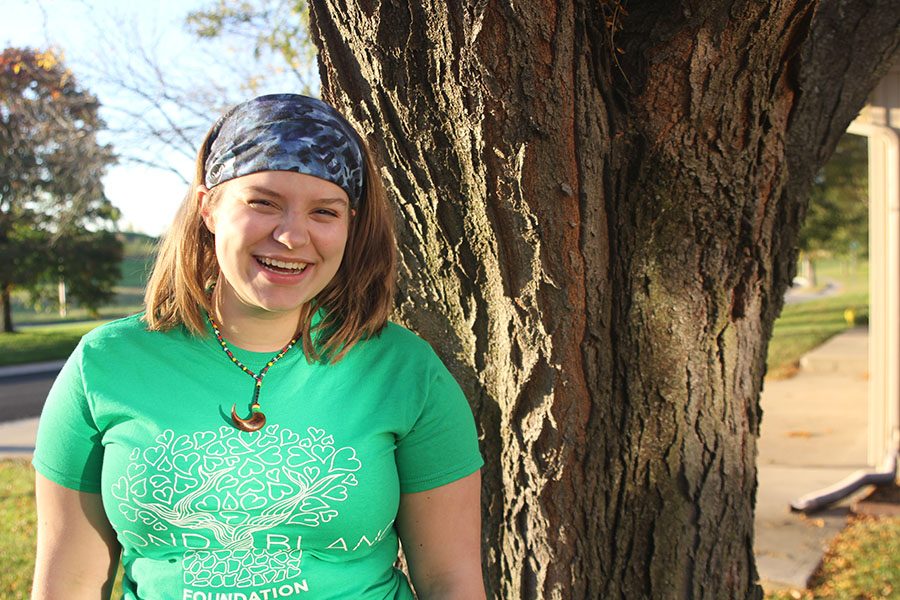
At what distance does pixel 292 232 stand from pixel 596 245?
0.83m

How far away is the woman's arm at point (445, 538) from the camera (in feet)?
5.65

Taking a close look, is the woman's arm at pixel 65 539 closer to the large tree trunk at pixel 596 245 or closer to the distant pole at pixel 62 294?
the large tree trunk at pixel 596 245

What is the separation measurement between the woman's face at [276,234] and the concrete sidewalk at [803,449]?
386 centimetres

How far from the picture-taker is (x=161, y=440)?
5.11 feet

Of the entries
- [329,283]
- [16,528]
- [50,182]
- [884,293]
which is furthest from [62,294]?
[329,283]

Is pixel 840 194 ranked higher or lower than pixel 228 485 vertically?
higher

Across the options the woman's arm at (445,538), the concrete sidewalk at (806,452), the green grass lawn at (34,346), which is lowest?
the green grass lawn at (34,346)

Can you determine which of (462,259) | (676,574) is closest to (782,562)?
(676,574)

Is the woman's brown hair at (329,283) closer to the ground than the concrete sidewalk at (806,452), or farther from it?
farther from it

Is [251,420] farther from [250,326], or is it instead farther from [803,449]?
[803,449]

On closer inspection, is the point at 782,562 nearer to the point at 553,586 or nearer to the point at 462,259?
the point at 553,586

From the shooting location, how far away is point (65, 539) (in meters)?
1.63

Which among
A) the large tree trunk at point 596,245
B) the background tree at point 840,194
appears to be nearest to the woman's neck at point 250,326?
the large tree trunk at point 596,245

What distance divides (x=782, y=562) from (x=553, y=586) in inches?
125
